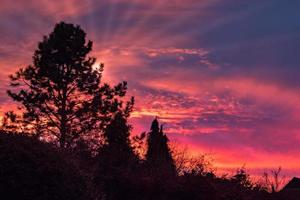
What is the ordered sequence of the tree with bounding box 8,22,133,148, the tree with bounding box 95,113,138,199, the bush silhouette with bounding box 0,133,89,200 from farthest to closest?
the tree with bounding box 8,22,133,148 < the tree with bounding box 95,113,138,199 < the bush silhouette with bounding box 0,133,89,200

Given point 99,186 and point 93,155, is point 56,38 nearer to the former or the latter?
point 93,155

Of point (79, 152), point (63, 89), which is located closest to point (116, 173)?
point (79, 152)

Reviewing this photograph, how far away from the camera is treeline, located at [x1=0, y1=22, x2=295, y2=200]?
11352 mm

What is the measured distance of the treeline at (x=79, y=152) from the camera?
11.4 metres

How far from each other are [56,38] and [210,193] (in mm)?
27630

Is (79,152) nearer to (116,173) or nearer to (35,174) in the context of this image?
(116,173)

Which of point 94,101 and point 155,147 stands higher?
point 94,101

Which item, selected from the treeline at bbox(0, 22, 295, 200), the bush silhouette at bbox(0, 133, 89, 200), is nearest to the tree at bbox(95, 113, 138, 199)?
the treeline at bbox(0, 22, 295, 200)

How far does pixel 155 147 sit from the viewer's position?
45.6 meters

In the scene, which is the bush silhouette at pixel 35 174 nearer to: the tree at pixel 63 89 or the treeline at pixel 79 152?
the treeline at pixel 79 152

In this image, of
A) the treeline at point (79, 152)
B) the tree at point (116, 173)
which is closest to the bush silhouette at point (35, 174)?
the treeline at point (79, 152)

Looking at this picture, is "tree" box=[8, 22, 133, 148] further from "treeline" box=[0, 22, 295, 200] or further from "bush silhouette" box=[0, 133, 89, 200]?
"bush silhouette" box=[0, 133, 89, 200]

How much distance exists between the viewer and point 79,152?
22422 mm

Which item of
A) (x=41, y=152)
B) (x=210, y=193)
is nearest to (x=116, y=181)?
(x=210, y=193)
